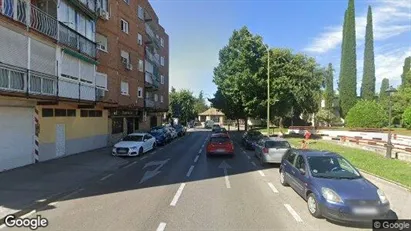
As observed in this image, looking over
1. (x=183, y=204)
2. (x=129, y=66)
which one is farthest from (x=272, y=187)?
(x=129, y=66)

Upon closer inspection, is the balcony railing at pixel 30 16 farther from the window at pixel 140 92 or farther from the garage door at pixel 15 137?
the window at pixel 140 92

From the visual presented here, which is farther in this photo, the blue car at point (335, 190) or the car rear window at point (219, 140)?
the car rear window at point (219, 140)

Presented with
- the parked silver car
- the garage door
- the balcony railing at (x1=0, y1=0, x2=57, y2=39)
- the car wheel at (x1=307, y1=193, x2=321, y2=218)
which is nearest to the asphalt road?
the car wheel at (x1=307, y1=193, x2=321, y2=218)

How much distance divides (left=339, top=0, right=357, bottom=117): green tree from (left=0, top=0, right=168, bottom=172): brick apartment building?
4716cm

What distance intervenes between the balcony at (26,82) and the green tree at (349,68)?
6021cm

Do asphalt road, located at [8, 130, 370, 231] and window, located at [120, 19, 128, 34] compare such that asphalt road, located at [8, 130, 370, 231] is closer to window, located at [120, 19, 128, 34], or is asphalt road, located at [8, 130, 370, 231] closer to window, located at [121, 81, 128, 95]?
window, located at [121, 81, 128, 95]

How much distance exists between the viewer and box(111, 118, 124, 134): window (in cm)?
2961

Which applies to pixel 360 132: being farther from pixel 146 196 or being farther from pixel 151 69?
pixel 146 196

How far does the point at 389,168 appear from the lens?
604 inches

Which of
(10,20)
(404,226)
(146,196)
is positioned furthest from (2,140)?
(404,226)

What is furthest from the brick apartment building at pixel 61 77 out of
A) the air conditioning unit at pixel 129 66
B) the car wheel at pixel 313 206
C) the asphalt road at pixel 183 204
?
the car wheel at pixel 313 206

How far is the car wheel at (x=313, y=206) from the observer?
8383mm

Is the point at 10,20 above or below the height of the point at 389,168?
above

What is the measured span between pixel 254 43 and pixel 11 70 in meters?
27.8
